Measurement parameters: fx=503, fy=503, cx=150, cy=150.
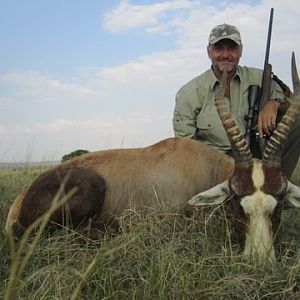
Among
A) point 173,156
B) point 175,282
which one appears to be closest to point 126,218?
point 173,156

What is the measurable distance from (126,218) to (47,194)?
802 mm

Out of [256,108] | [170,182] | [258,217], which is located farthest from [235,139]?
[256,108]

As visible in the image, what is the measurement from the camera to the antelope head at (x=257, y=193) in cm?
381

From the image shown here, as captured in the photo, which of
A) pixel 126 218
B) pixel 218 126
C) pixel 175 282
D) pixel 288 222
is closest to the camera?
pixel 175 282

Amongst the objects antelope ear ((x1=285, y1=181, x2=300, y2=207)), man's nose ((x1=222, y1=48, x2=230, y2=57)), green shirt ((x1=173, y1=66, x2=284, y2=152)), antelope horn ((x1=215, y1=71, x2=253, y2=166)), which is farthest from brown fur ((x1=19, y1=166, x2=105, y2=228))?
man's nose ((x1=222, y1=48, x2=230, y2=57))

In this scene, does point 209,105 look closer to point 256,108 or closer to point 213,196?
point 256,108

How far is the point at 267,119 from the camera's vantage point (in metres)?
5.54

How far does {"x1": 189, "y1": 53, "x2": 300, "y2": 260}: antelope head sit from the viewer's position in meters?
3.81

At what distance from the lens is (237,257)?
3.45 metres

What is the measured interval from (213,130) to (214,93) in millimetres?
531

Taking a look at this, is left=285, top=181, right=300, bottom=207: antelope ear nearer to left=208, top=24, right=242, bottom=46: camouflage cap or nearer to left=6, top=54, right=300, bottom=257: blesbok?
left=6, top=54, right=300, bottom=257: blesbok

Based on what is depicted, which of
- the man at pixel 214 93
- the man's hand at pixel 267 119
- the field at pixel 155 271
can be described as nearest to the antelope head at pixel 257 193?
the field at pixel 155 271

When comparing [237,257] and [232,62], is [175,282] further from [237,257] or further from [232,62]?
[232,62]

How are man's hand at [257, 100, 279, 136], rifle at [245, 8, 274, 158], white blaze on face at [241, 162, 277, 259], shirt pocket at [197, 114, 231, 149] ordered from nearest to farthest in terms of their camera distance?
1. white blaze on face at [241, 162, 277, 259]
2. man's hand at [257, 100, 279, 136]
3. rifle at [245, 8, 274, 158]
4. shirt pocket at [197, 114, 231, 149]
